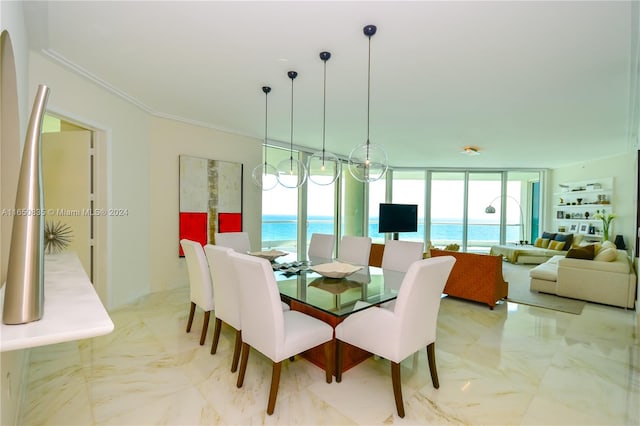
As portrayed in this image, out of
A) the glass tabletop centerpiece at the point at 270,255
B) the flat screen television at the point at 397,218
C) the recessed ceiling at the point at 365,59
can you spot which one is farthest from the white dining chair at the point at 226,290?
the flat screen television at the point at 397,218

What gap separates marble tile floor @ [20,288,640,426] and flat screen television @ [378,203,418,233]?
161 inches

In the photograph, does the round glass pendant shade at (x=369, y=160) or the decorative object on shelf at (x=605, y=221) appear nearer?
the round glass pendant shade at (x=369, y=160)

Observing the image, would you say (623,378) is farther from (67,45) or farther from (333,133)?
(67,45)

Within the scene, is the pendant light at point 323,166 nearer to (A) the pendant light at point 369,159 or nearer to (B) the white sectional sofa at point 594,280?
(A) the pendant light at point 369,159

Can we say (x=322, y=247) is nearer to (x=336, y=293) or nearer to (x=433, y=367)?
(x=336, y=293)

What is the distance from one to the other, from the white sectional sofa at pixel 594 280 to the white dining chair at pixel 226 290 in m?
4.66

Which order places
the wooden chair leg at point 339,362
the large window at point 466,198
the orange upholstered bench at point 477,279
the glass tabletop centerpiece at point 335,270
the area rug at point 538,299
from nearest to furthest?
the wooden chair leg at point 339,362 < the glass tabletop centerpiece at point 335,270 < the orange upholstered bench at point 477,279 < the area rug at point 538,299 < the large window at point 466,198

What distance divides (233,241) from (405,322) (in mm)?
2615

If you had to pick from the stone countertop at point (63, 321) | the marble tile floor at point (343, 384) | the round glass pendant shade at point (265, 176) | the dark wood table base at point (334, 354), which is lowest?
the marble tile floor at point (343, 384)

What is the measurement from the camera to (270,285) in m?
1.88

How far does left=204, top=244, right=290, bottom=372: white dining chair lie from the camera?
2.29 m

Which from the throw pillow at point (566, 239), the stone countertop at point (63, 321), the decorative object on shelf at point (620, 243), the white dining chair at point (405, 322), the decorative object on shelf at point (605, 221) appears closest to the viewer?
the stone countertop at point (63, 321)

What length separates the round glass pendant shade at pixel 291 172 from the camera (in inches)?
137

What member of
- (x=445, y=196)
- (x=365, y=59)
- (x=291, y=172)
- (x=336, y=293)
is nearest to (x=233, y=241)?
(x=291, y=172)
